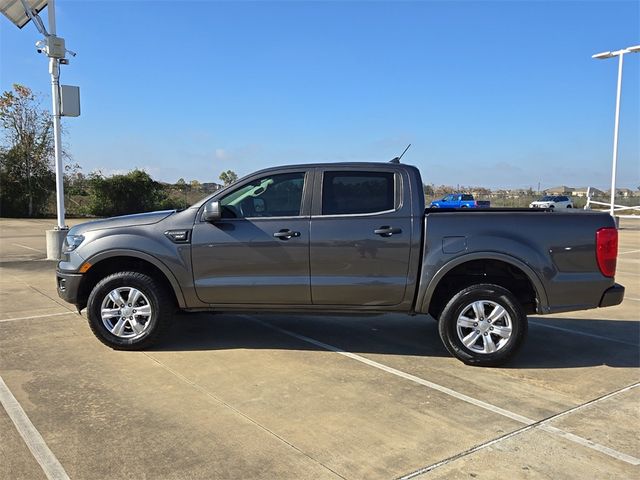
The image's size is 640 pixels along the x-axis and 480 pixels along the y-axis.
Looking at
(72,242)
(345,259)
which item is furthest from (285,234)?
(72,242)

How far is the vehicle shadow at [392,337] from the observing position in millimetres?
5484

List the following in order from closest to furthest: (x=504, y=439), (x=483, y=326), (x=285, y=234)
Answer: (x=504, y=439)
(x=483, y=326)
(x=285, y=234)

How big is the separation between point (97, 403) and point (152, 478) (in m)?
1.28

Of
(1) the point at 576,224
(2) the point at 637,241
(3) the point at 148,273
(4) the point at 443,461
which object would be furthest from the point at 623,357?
(2) the point at 637,241

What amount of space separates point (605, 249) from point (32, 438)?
16.2 ft

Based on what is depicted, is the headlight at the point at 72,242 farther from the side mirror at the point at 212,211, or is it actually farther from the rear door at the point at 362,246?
the rear door at the point at 362,246

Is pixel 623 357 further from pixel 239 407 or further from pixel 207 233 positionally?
pixel 207 233

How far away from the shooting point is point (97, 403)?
4059mm

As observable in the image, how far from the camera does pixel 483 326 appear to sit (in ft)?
16.5

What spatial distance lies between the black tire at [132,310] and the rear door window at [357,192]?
1.89 metres

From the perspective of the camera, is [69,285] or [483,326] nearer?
[483,326]

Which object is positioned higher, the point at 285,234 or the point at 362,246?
the point at 285,234

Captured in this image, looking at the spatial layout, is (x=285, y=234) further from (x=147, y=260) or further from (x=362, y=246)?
(x=147, y=260)

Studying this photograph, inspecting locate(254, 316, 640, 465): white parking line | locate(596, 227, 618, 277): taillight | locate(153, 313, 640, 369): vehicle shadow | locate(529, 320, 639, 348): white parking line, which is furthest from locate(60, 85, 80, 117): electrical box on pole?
locate(596, 227, 618, 277): taillight
